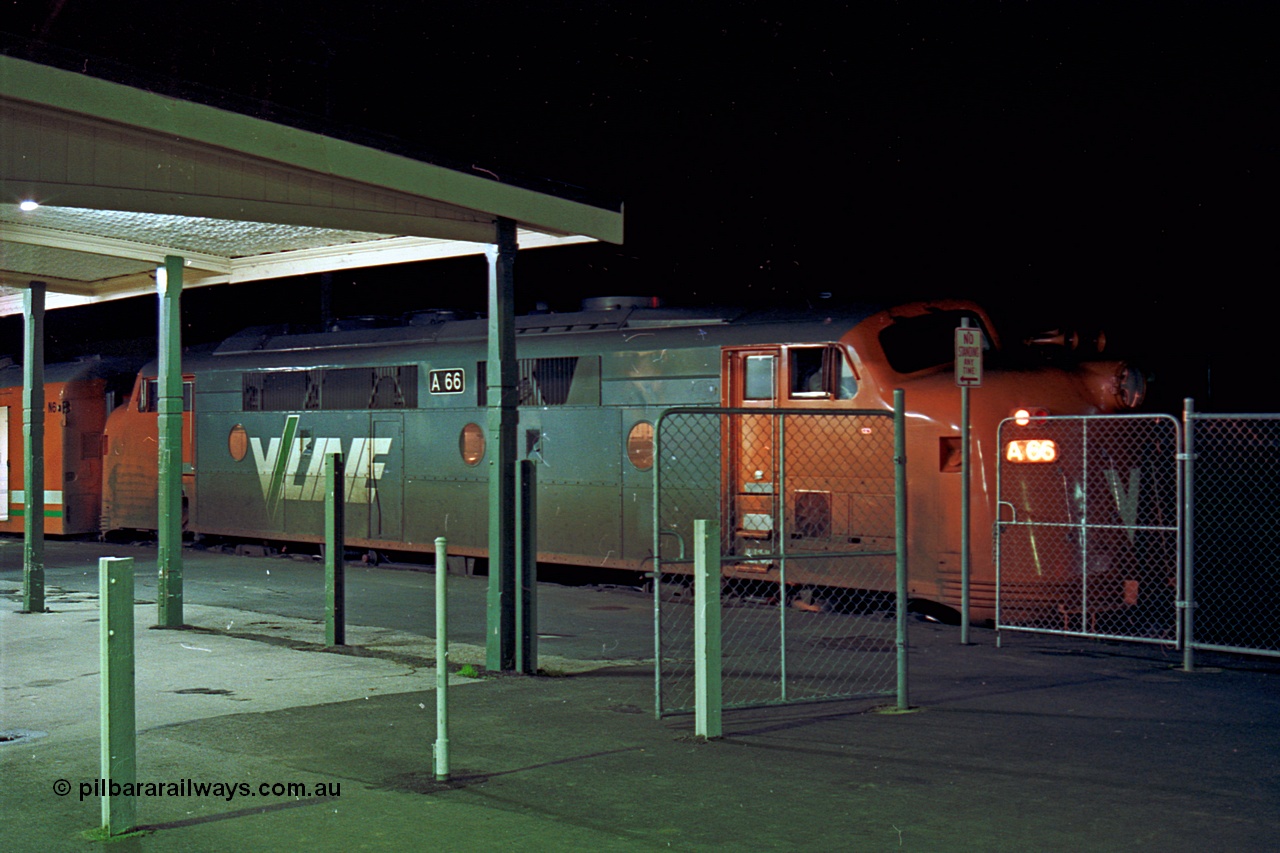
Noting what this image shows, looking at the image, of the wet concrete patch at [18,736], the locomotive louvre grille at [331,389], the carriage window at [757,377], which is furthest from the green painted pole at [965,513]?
the locomotive louvre grille at [331,389]

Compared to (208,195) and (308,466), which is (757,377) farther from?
(308,466)

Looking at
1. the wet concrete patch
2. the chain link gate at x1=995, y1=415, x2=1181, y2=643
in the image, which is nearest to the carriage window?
the chain link gate at x1=995, y1=415, x2=1181, y2=643

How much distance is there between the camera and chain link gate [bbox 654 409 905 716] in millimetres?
11898

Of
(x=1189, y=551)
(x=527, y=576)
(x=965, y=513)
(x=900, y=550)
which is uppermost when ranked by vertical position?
(x=965, y=513)

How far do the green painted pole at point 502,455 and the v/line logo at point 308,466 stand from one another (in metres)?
8.17

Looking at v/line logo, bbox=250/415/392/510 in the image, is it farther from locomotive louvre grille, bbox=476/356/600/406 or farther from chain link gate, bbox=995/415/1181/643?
chain link gate, bbox=995/415/1181/643

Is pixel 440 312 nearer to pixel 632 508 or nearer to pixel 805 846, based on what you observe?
pixel 632 508

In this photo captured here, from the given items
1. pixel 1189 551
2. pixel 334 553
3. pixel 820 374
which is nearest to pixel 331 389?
pixel 334 553

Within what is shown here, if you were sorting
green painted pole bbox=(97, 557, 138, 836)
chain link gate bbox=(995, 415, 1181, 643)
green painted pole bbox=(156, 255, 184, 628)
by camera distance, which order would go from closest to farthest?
green painted pole bbox=(97, 557, 138, 836) → chain link gate bbox=(995, 415, 1181, 643) → green painted pole bbox=(156, 255, 184, 628)

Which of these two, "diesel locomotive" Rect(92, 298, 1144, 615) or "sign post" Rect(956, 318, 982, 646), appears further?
"diesel locomotive" Rect(92, 298, 1144, 615)

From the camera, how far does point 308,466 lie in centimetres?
1928

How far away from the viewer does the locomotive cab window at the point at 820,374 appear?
1345 cm

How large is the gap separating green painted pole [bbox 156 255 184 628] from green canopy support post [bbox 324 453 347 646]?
182 cm

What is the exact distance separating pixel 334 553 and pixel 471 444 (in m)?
5.68
